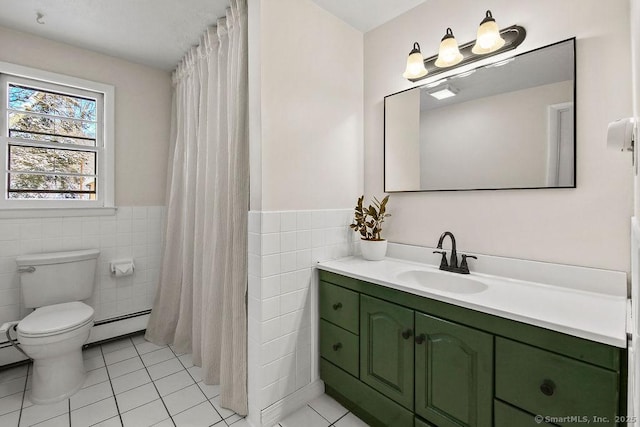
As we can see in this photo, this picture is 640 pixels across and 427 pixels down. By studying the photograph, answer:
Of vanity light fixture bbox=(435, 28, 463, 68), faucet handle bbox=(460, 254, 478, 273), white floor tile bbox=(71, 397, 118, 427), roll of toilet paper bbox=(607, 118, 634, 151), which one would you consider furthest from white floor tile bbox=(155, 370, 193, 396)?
vanity light fixture bbox=(435, 28, 463, 68)

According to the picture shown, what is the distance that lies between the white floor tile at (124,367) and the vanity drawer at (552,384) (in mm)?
2343

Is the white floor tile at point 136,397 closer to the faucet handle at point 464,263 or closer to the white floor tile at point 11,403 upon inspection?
the white floor tile at point 11,403

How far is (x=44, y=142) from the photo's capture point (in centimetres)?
224

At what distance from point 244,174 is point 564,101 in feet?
5.48

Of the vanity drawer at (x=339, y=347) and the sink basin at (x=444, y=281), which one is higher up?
the sink basin at (x=444, y=281)

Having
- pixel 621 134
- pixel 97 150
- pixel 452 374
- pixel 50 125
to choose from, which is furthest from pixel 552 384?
pixel 50 125

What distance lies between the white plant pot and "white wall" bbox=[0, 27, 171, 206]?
6.99ft

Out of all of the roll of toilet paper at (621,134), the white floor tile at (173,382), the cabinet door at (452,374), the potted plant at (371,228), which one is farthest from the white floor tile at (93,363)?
the roll of toilet paper at (621,134)

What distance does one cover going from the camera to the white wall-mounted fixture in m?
1.40

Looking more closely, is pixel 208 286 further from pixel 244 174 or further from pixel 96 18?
pixel 96 18

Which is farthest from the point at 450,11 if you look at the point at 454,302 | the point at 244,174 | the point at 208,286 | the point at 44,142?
the point at 44,142

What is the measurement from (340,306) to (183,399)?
1.15 m

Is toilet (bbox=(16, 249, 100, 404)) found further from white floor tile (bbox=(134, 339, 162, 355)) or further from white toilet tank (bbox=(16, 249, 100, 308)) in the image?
white floor tile (bbox=(134, 339, 162, 355))

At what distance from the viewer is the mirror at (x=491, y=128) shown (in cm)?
133
